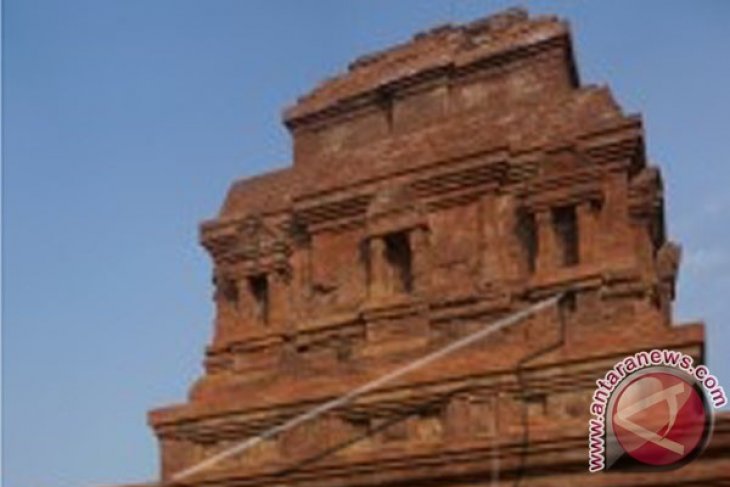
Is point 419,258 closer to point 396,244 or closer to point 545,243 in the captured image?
point 396,244

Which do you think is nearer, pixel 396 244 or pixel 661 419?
pixel 661 419

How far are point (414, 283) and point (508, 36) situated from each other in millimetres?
4369

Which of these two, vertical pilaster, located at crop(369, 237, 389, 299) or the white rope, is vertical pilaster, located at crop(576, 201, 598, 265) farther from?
vertical pilaster, located at crop(369, 237, 389, 299)

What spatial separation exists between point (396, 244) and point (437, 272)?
2.77 feet

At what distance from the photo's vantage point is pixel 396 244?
53.8ft

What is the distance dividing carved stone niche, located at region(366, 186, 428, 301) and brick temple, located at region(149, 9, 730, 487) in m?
0.03

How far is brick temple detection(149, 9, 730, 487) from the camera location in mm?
13562

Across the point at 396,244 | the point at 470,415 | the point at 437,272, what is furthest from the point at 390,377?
the point at 396,244

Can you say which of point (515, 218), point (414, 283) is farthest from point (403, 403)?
point (515, 218)

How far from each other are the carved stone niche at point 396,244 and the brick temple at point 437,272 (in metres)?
0.03

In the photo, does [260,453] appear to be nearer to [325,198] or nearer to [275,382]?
[275,382]

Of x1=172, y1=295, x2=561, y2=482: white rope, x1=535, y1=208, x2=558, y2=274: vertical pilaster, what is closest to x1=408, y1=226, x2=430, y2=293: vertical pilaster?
x1=172, y1=295, x2=561, y2=482: white rope

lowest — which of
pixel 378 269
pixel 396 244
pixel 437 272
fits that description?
pixel 437 272

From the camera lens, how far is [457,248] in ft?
52.1
